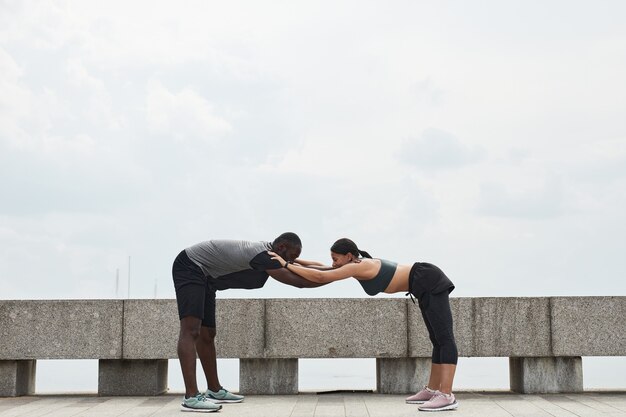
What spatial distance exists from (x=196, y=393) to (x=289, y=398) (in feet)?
4.96

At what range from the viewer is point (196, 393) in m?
7.18

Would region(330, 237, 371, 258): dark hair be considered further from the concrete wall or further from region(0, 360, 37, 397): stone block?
region(0, 360, 37, 397): stone block

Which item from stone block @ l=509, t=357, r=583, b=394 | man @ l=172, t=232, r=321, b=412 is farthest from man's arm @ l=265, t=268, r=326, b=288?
stone block @ l=509, t=357, r=583, b=394

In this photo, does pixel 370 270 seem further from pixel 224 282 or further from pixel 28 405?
pixel 28 405

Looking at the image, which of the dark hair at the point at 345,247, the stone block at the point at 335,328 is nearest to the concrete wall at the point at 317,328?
the stone block at the point at 335,328

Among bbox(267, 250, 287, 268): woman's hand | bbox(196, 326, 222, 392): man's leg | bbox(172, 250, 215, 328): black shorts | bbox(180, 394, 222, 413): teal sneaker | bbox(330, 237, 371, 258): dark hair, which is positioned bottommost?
bbox(180, 394, 222, 413): teal sneaker

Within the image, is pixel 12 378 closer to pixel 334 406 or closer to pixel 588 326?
pixel 334 406

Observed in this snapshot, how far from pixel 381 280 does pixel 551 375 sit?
9.63 feet

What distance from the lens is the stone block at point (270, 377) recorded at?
886 centimetres

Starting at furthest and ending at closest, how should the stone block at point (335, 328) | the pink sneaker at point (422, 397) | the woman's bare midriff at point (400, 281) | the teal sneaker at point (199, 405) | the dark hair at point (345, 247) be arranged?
1. the stone block at point (335, 328)
2. the pink sneaker at point (422, 397)
3. the woman's bare midriff at point (400, 281)
4. the dark hair at point (345, 247)
5. the teal sneaker at point (199, 405)

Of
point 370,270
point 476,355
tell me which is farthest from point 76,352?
point 476,355

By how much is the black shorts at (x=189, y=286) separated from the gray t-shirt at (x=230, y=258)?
64mm

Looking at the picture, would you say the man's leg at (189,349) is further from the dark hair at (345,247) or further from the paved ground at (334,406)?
the dark hair at (345,247)

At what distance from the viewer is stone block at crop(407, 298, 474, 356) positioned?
8820 mm
